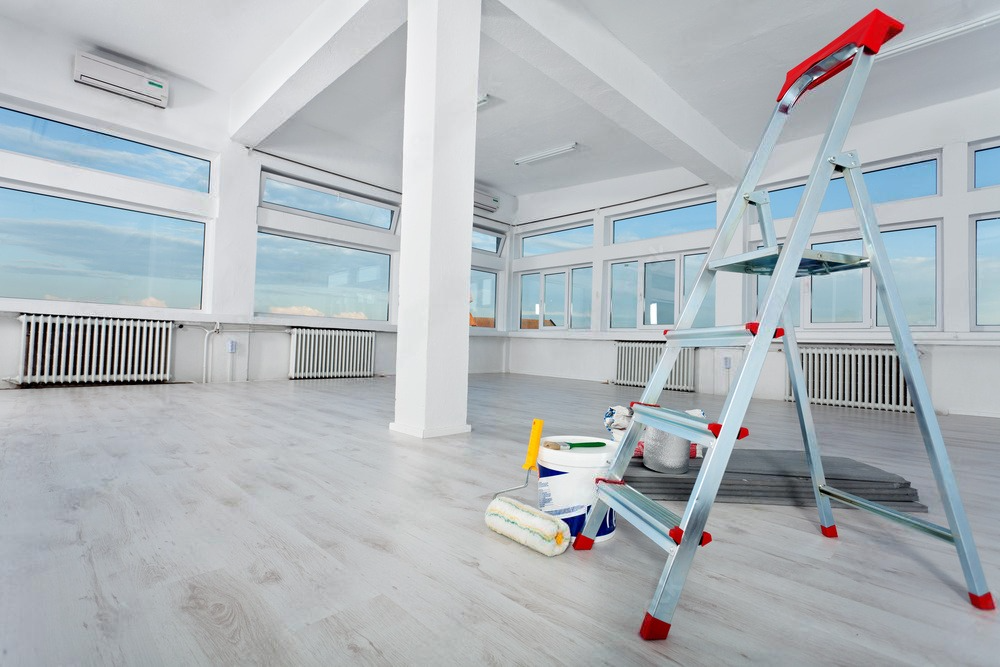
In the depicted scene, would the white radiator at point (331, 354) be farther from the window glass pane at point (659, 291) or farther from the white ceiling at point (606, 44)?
the window glass pane at point (659, 291)

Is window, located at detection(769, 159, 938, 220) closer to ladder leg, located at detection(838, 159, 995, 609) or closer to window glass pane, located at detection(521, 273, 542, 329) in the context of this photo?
ladder leg, located at detection(838, 159, 995, 609)

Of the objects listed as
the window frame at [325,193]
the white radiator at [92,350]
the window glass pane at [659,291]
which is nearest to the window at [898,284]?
the window glass pane at [659,291]

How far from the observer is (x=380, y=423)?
10.8ft

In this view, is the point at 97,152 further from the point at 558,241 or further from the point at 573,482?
the point at 558,241

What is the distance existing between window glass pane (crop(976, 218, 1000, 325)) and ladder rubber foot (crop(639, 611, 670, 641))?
6.02m

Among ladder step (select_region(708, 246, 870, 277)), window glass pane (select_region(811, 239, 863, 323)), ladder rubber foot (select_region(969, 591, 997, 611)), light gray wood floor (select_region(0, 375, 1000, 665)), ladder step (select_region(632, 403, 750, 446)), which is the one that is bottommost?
light gray wood floor (select_region(0, 375, 1000, 665))

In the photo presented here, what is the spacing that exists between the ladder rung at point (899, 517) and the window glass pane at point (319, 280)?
21.1 ft

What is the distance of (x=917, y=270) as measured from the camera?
533 cm

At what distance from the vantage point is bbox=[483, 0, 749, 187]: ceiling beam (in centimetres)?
344

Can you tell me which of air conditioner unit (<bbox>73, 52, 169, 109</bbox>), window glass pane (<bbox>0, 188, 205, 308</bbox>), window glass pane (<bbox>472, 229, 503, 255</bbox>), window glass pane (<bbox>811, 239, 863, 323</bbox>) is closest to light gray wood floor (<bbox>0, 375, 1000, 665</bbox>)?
window glass pane (<bbox>0, 188, 205, 308</bbox>)

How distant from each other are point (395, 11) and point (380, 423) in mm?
2813

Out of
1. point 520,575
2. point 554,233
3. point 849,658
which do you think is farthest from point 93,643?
point 554,233

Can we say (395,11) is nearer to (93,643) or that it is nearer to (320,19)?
(320,19)

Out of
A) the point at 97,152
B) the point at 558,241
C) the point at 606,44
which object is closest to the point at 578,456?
the point at 606,44
